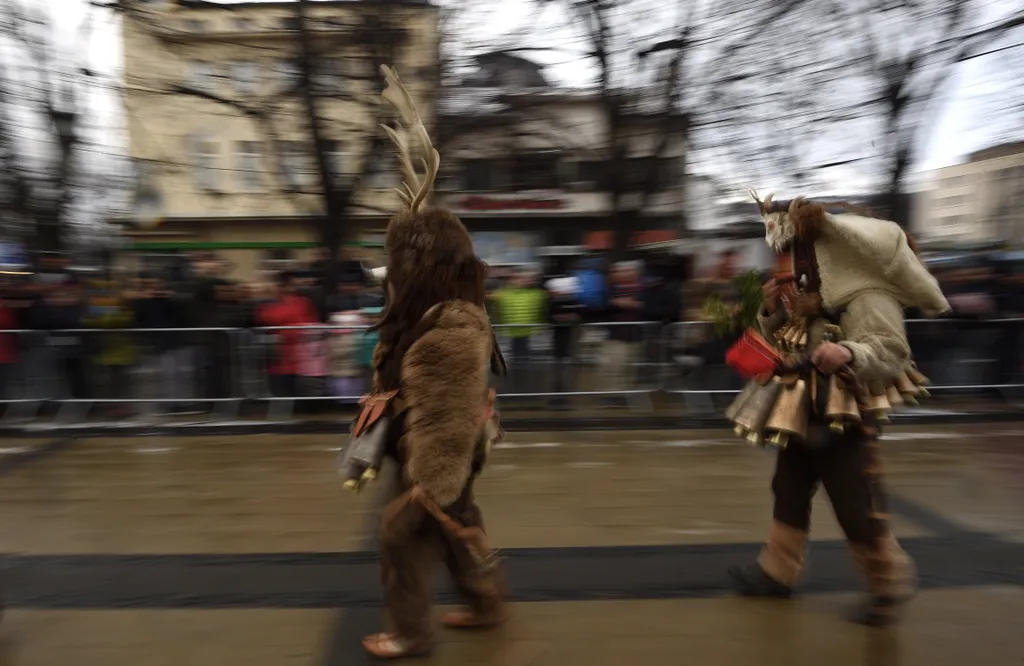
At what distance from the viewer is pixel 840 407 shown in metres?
3.19

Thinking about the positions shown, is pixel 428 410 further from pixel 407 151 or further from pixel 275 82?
pixel 275 82

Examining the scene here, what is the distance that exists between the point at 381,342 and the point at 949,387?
6847mm

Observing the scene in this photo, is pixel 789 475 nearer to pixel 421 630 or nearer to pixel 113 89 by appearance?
pixel 421 630

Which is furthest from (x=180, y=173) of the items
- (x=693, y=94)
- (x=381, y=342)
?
(x=381, y=342)

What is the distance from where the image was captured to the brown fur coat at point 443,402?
2.99 meters

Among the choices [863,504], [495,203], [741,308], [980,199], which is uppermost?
[495,203]

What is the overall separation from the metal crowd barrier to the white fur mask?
4404mm

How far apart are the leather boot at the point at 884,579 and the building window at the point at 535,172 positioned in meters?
7.72

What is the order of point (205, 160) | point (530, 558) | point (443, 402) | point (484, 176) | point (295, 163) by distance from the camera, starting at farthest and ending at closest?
point (205, 160) < point (484, 176) < point (295, 163) < point (530, 558) < point (443, 402)

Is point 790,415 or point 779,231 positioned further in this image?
point 779,231

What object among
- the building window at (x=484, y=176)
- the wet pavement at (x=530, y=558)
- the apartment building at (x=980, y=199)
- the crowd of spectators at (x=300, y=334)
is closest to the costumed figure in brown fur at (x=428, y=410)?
the wet pavement at (x=530, y=558)

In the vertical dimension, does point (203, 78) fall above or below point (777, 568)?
above

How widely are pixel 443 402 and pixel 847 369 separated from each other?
159cm

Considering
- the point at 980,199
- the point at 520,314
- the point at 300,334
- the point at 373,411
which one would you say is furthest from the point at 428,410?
the point at 980,199
